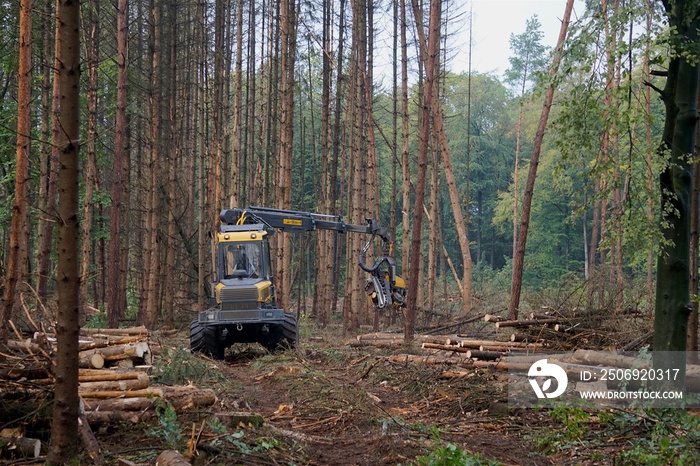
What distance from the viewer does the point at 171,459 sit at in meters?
5.75

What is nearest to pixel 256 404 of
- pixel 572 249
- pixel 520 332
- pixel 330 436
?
pixel 330 436

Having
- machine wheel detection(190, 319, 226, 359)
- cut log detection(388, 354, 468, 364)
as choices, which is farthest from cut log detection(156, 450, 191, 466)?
machine wheel detection(190, 319, 226, 359)

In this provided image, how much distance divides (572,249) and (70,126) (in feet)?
162

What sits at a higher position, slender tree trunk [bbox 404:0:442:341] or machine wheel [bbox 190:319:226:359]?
slender tree trunk [bbox 404:0:442:341]

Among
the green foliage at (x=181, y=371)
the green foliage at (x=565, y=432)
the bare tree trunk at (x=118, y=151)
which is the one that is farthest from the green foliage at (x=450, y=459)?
the bare tree trunk at (x=118, y=151)

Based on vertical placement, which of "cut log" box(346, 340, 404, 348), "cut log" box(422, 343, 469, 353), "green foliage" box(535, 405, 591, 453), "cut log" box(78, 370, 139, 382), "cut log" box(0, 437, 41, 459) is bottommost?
"cut log" box(346, 340, 404, 348)

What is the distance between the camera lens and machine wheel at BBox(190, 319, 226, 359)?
581 inches

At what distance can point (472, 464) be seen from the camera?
5781 millimetres

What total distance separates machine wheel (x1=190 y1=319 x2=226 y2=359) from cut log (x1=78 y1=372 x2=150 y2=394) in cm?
696

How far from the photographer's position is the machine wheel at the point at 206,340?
1476cm

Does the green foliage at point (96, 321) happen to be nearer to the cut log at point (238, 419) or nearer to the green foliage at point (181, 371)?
the green foliage at point (181, 371)

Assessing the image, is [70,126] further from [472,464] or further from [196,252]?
[196,252]

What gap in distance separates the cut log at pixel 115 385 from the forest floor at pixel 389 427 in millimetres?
563

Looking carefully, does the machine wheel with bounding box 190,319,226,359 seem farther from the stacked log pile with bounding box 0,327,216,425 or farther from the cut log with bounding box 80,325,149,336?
the stacked log pile with bounding box 0,327,216,425
